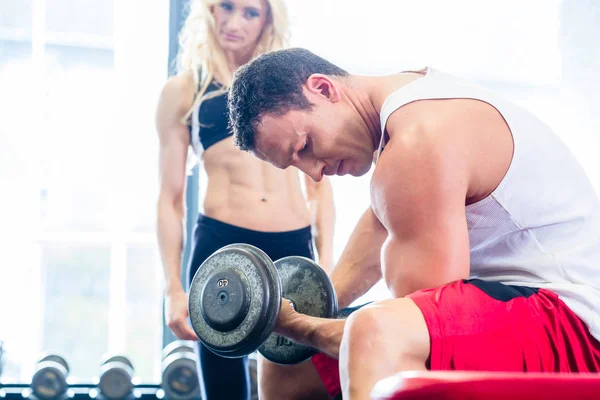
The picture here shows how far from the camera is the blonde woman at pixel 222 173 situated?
5.93 ft

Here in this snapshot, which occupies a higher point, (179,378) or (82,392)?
(179,378)

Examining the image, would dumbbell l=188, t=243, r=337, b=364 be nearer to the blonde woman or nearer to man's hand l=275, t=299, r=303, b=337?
man's hand l=275, t=299, r=303, b=337

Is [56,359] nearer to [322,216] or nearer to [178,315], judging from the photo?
[178,315]

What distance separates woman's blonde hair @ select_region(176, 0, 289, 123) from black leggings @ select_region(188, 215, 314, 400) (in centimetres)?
34

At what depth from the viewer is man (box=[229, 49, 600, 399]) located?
914mm

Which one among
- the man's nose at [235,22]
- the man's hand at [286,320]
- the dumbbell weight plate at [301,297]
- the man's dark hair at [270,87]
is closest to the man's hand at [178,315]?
the dumbbell weight plate at [301,297]

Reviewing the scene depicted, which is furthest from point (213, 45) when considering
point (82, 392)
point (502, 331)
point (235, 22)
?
point (82, 392)

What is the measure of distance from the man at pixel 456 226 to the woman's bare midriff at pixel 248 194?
643mm

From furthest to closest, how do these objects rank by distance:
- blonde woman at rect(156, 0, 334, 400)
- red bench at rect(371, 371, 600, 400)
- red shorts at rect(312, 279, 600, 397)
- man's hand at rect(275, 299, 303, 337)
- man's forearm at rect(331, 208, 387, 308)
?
1. blonde woman at rect(156, 0, 334, 400)
2. man's forearm at rect(331, 208, 387, 308)
3. man's hand at rect(275, 299, 303, 337)
4. red shorts at rect(312, 279, 600, 397)
5. red bench at rect(371, 371, 600, 400)

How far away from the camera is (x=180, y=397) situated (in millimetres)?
2488

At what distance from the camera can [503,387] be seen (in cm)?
51

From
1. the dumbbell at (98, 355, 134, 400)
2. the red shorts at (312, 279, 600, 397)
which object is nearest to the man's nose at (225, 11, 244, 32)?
the red shorts at (312, 279, 600, 397)

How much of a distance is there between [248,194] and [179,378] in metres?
0.97

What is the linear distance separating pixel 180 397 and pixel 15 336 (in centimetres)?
86
